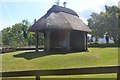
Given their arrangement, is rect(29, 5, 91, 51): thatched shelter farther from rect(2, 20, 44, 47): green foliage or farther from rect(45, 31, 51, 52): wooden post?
rect(2, 20, 44, 47): green foliage

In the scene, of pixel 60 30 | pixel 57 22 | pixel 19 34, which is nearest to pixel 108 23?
pixel 19 34

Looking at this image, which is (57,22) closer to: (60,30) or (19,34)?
(60,30)

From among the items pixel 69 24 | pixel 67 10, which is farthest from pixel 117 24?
pixel 69 24

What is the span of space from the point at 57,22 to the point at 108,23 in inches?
952

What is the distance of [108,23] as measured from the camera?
4531 centimetres

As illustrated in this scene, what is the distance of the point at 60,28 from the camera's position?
885 inches

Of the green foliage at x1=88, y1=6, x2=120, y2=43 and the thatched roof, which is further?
the green foliage at x1=88, y1=6, x2=120, y2=43

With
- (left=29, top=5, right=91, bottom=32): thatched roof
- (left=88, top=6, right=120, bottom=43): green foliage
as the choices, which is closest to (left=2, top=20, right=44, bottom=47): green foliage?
(left=88, top=6, right=120, bottom=43): green foliage

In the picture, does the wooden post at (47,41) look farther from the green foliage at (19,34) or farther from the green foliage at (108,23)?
the green foliage at (19,34)

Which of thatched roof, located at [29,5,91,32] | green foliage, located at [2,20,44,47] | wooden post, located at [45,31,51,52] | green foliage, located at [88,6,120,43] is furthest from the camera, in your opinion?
green foliage, located at [2,20,44,47]

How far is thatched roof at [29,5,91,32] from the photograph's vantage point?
2252 cm

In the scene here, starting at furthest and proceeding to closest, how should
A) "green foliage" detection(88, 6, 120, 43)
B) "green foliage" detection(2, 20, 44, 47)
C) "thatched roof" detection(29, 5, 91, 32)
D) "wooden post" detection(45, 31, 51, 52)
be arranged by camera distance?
1. "green foliage" detection(2, 20, 44, 47)
2. "green foliage" detection(88, 6, 120, 43)
3. "wooden post" detection(45, 31, 51, 52)
4. "thatched roof" detection(29, 5, 91, 32)

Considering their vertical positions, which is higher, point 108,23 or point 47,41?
point 108,23

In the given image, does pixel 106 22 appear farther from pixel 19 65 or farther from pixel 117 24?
pixel 19 65
